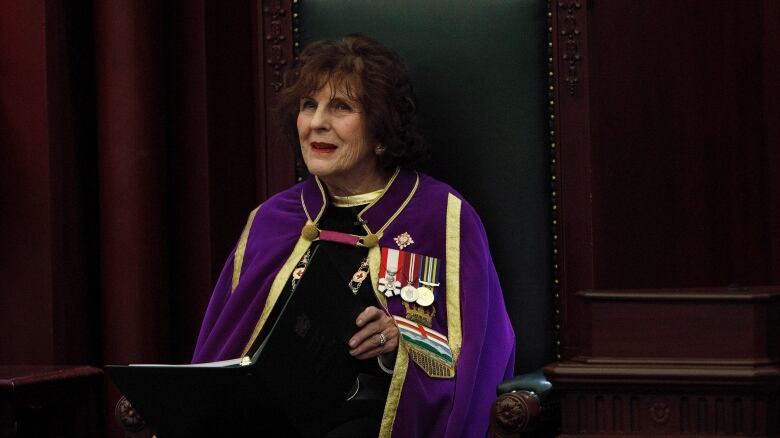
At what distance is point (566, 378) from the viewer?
2096 millimetres

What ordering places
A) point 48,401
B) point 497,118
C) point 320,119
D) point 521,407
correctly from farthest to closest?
point 497,118
point 320,119
point 48,401
point 521,407

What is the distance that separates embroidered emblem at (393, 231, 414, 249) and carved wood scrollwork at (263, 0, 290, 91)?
682 mm

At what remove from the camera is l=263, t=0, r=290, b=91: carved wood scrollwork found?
11.2 feet

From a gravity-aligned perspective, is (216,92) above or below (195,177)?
above

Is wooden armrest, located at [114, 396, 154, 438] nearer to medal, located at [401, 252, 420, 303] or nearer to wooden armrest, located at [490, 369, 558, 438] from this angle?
medal, located at [401, 252, 420, 303]

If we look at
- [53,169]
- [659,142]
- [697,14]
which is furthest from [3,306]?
[697,14]

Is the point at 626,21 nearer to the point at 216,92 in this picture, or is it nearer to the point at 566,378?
the point at 216,92

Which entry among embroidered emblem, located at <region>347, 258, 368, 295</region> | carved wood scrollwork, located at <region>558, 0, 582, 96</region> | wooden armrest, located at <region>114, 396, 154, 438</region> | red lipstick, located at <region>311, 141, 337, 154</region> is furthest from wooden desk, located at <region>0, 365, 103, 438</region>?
carved wood scrollwork, located at <region>558, 0, 582, 96</region>

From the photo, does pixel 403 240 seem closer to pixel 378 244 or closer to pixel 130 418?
pixel 378 244

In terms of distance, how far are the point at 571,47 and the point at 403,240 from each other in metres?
0.71

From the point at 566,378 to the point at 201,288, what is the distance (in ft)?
5.75

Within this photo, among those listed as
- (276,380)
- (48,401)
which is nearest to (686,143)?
(276,380)

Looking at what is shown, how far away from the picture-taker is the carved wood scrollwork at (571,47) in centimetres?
325

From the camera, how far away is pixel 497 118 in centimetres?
322
